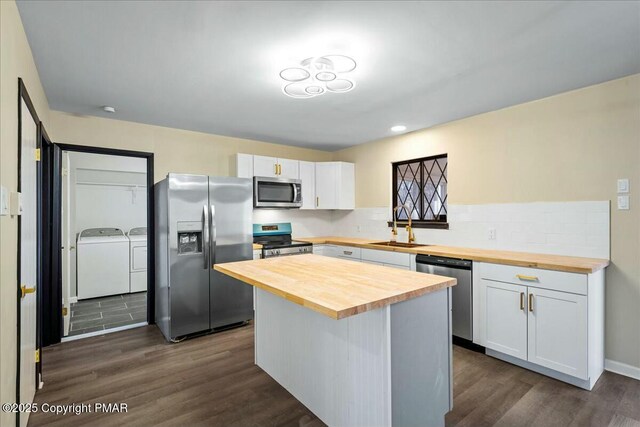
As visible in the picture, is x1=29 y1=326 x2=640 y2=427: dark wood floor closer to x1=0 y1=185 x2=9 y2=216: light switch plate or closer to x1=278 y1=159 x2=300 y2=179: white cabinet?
x1=0 y1=185 x2=9 y2=216: light switch plate

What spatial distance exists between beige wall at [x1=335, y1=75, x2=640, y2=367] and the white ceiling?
0.60ft

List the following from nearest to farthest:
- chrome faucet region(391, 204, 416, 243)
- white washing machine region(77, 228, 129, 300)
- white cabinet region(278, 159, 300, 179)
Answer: chrome faucet region(391, 204, 416, 243), white cabinet region(278, 159, 300, 179), white washing machine region(77, 228, 129, 300)

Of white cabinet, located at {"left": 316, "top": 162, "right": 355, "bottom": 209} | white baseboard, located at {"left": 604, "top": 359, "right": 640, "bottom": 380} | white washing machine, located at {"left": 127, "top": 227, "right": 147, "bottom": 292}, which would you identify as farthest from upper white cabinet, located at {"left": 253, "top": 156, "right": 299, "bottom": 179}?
A: white baseboard, located at {"left": 604, "top": 359, "right": 640, "bottom": 380}

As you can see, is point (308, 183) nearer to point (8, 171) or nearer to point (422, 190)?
point (422, 190)

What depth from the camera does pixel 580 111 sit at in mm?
2643

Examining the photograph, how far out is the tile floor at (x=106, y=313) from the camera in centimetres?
360

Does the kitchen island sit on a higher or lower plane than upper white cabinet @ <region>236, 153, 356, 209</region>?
lower

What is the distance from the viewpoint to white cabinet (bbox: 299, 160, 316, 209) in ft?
15.3

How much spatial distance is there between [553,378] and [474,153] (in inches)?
84.0

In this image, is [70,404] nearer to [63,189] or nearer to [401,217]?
[63,189]

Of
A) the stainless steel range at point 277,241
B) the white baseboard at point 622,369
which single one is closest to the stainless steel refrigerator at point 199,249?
the stainless steel range at point 277,241

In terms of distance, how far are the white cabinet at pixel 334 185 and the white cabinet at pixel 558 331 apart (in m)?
2.75

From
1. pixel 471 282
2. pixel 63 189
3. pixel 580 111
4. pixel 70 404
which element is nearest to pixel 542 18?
pixel 580 111

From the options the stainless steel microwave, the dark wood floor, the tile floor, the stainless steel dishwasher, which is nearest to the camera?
the dark wood floor
